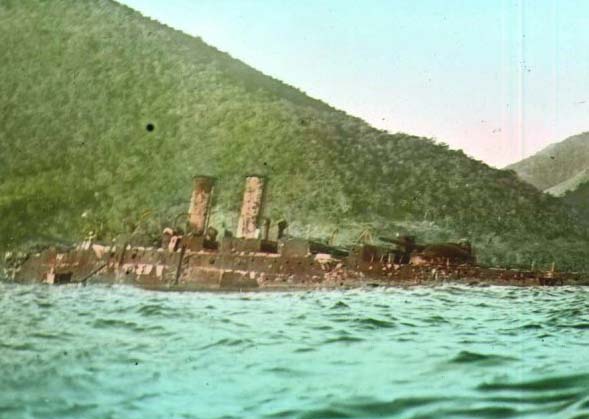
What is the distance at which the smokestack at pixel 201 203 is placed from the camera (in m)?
16.8

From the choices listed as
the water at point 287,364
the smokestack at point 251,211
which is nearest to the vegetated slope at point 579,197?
the smokestack at point 251,211

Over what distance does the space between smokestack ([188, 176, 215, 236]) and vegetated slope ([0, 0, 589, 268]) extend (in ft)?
4.10

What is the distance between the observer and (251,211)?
16891mm

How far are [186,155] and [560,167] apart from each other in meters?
40.9

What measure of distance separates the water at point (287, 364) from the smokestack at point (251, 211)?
774 centimetres

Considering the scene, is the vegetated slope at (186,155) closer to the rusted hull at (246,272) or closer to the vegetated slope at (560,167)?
the rusted hull at (246,272)

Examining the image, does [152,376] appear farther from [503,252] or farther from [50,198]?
[503,252]

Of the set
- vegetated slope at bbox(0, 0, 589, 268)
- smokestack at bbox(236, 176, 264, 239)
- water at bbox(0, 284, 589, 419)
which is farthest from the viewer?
vegetated slope at bbox(0, 0, 589, 268)

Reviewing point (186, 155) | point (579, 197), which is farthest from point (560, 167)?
point (186, 155)

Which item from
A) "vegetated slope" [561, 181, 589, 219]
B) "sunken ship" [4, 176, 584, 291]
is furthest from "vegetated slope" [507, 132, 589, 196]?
"sunken ship" [4, 176, 584, 291]

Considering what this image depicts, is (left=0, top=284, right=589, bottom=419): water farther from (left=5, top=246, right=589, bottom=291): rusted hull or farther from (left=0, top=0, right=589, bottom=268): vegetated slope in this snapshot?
(left=0, top=0, right=589, bottom=268): vegetated slope

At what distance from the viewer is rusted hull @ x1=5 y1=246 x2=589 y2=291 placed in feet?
46.8

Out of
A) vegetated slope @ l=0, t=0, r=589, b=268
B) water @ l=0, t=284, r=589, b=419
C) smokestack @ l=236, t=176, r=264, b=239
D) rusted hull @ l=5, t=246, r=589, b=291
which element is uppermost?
vegetated slope @ l=0, t=0, r=589, b=268

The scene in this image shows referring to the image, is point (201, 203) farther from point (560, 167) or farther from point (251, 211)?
point (560, 167)
